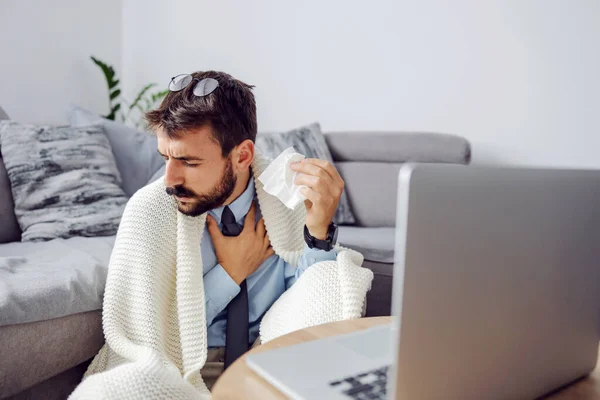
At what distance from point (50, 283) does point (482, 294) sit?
3.30 ft

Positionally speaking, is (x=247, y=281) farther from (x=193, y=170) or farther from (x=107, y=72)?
(x=107, y=72)

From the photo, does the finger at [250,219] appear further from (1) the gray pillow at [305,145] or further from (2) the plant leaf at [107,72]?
(2) the plant leaf at [107,72]

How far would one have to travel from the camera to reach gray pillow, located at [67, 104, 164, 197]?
2.17 meters

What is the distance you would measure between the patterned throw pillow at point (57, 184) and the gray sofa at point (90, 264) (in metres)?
0.07

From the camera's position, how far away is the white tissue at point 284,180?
3.47ft

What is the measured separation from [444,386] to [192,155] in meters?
0.87

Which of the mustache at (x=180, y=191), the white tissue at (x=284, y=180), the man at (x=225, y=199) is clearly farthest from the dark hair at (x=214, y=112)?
the white tissue at (x=284, y=180)

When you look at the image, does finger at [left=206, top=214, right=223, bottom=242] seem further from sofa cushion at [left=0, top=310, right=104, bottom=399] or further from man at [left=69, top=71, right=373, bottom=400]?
sofa cushion at [left=0, top=310, right=104, bottom=399]

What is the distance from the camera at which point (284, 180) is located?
106cm

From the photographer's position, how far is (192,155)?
121cm

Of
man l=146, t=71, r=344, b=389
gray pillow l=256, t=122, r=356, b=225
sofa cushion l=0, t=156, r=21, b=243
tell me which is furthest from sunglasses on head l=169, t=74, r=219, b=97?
gray pillow l=256, t=122, r=356, b=225

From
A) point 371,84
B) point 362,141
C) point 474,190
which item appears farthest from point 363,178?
point 474,190

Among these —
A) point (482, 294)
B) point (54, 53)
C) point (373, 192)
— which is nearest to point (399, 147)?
point (373, 192)

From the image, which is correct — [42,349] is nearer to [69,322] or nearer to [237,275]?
[69,322]
